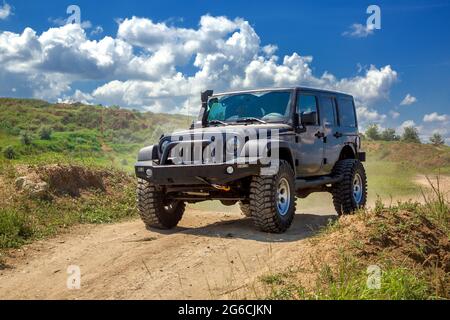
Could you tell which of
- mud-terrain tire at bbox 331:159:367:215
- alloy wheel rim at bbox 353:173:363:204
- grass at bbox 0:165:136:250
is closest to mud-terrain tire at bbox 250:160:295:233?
mud-terrain tire at bbox 331:159:367:215

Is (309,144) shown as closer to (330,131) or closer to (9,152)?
(330,131)

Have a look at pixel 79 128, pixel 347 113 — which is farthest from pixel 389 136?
pixel 347 113

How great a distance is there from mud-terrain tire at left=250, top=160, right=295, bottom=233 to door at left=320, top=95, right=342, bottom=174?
2.08 m

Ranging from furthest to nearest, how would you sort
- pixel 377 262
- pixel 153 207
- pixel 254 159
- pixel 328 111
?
pixel 328 111 → pixel 153 207 → pixel 254 159 → pixel 377 262

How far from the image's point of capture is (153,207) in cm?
822

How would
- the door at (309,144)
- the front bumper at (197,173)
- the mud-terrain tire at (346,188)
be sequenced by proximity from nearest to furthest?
the front bumper at (197,173) → the door at (309,144) → the mud-terrain tire at (346,188)

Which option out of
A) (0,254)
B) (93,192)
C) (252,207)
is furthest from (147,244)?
(93,192)

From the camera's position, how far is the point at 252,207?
7434 millimetres

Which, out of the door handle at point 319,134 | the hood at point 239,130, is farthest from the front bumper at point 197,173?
the door handle at point 319,134

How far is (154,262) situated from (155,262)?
12mm

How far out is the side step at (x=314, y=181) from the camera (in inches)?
334

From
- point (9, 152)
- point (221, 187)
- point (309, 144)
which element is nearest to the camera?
point (221, 187)

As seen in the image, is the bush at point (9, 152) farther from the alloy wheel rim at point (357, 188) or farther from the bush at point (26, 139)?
the alloy wheel rim at point (357, 188)

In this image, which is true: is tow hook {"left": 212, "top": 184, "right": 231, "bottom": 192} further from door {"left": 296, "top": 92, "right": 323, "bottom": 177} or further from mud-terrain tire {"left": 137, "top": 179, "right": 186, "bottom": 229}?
door {"left": 296, "top": 92, "right": 323, "bottom": 177}
